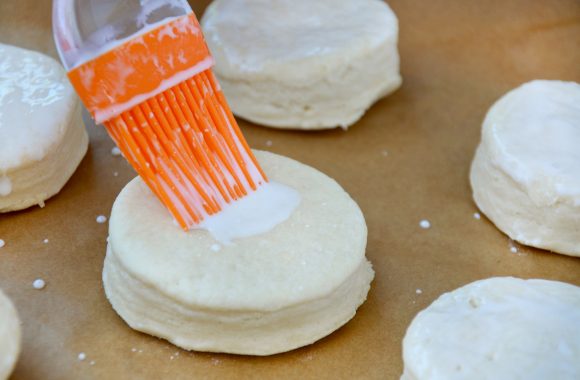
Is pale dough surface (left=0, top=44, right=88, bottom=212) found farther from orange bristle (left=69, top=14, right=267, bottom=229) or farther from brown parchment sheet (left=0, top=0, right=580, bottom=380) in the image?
orange bristle (left=69, top=14, right=267, bottom=229)

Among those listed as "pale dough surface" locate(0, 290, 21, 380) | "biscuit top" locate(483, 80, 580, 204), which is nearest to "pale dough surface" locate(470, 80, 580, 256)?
"biscuit top" locate(483, 80, 580, 204)

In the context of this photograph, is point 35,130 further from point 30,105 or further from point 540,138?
point 540,138

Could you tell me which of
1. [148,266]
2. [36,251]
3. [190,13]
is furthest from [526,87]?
[36,251]

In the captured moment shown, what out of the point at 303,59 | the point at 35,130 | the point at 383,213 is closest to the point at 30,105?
the point at 35,130

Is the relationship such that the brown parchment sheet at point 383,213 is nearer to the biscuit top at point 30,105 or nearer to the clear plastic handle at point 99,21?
the biscuit top at point 30,105

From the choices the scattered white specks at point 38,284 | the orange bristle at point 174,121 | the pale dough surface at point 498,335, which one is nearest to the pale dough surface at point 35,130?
the scattered white specks at point 38,284

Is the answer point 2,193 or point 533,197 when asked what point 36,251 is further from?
point 533,197
